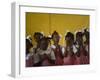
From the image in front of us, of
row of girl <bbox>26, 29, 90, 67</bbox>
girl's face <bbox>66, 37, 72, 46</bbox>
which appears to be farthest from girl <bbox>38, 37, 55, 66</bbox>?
girl's face <bbox>66, 37, 72, 46</bbox>

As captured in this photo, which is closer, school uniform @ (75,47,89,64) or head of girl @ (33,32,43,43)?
head of girl @ (33,32,43,43)

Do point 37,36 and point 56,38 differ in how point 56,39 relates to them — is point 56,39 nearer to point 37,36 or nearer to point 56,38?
point 56,38

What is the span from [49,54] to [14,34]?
8.8 inches

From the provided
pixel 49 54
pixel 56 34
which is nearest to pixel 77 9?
pixel 56 34

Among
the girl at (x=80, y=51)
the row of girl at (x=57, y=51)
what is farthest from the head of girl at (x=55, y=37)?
the girl at (x=80, y=51)

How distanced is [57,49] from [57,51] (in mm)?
11

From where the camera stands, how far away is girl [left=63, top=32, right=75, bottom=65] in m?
1.52

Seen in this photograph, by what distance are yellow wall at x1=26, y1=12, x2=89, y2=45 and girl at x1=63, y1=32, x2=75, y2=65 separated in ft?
0.10

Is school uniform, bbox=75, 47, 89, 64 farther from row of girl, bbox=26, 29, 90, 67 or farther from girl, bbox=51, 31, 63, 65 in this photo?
girl, bbox=51, 31, 63, 65

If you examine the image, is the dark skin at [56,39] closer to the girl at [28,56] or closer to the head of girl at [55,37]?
the head of girl at [55,37]

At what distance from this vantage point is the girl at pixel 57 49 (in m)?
1.49

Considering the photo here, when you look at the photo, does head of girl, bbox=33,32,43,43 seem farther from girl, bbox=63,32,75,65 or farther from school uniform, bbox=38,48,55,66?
girl, bbox=63,32,75,65

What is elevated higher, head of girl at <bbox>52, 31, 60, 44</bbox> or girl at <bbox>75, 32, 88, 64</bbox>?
head of girl at <bbox>52, 31, 60, 44</bbox>

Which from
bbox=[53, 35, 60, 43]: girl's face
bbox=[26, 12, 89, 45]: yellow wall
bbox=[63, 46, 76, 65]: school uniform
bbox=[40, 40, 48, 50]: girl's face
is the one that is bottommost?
bbox=[63, 46, 76, 65]: school uniform
